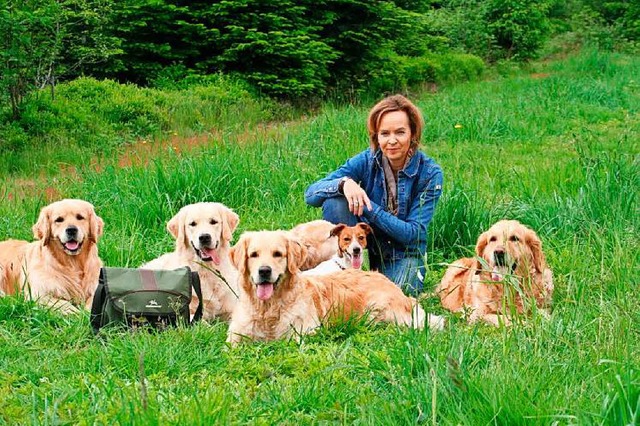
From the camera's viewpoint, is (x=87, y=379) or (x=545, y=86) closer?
(x=87, y=379)

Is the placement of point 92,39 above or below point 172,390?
above

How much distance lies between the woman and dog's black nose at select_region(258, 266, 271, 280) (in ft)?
4.24

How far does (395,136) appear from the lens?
5.85 metres

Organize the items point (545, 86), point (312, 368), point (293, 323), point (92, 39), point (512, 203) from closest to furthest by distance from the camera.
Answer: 1. point (312, 368)
2. point (293, 323)
3. point (512, 203)
4. point (92, 39)
5. point (545, 86)

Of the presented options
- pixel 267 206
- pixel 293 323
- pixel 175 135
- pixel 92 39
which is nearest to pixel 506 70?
pixel 92 39

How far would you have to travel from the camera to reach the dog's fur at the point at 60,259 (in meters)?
5.54

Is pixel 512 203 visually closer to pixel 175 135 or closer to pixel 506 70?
pixel 175 135

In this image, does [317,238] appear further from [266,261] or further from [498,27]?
[498,27]

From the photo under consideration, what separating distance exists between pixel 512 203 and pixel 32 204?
432cm

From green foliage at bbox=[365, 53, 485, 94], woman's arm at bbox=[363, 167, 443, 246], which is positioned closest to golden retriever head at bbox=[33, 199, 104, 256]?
woman's arm at bbox=[363, 167, 443, 246]

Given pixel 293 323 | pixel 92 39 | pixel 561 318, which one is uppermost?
pixel 92 39

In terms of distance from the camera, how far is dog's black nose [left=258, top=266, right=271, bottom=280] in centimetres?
455

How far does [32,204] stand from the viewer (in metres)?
7.12

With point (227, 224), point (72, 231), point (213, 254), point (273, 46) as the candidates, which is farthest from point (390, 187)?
point (273, 46)
